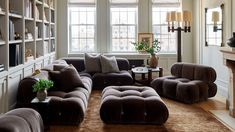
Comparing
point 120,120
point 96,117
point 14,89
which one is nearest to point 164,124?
point 120,120

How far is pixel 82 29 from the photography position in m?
8.50

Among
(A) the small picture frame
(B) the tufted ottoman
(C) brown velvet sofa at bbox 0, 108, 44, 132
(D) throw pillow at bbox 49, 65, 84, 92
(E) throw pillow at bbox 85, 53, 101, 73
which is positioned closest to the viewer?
(C) brown velvet sofa at bbox 0, 108, 44, 132

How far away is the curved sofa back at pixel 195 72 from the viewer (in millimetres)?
5875

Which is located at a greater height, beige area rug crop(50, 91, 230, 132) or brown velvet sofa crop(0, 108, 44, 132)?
brown velvet sofa crop(0, 108, 44, 132)

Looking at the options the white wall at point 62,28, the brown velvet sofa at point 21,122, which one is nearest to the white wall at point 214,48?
the white wall at point 62,28

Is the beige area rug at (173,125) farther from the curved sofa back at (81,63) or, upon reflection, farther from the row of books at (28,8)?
the curved sofa back at (81,63)

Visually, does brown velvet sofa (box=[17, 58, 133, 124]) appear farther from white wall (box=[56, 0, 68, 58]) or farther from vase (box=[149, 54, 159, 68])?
white wall (box=[56, 0, 68, 58])

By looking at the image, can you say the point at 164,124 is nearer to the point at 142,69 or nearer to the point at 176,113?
the point at 176,113

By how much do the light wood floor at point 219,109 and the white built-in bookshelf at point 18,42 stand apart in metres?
3.16

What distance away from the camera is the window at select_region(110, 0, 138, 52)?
8.45 metres

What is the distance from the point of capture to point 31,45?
227 inches

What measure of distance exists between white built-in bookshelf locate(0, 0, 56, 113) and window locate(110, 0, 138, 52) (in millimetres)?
2071

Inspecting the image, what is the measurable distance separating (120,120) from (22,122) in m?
2.17

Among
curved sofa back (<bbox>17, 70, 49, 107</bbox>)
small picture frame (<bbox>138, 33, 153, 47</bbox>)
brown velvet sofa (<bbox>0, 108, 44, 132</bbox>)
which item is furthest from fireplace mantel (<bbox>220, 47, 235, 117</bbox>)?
small picture frame (<bbox>138, 33, 153, 47</bbox>)
